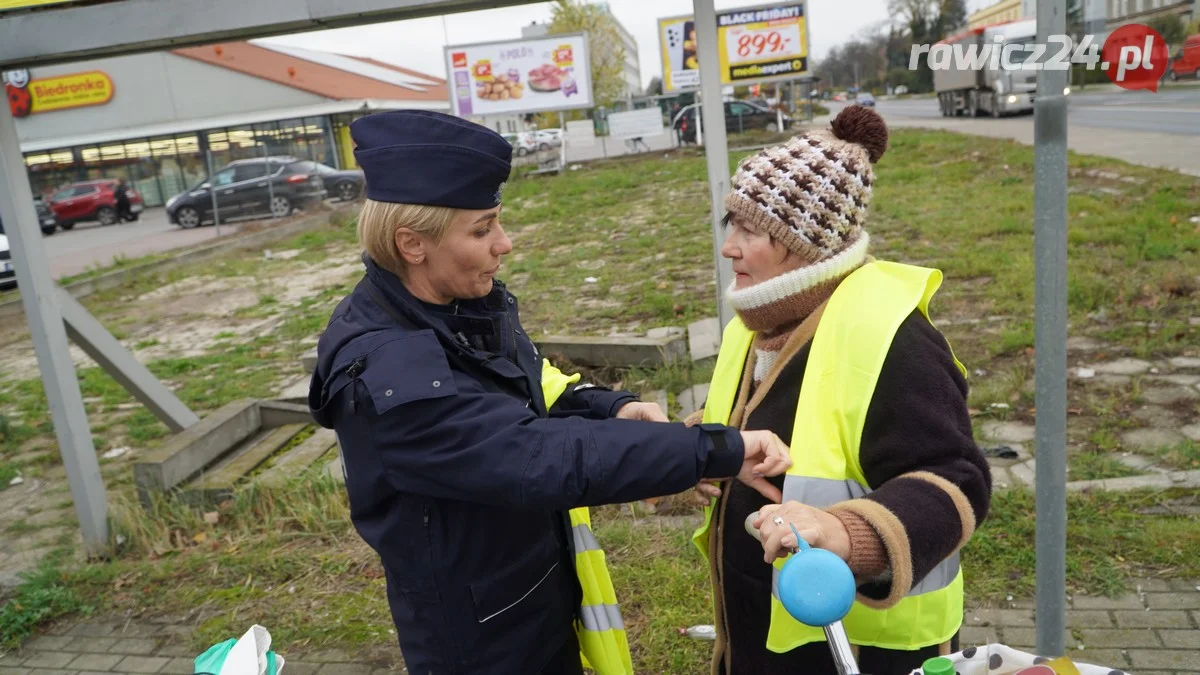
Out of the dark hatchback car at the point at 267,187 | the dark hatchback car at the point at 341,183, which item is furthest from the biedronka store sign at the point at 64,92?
the dark hatchback car at the point at 341,183

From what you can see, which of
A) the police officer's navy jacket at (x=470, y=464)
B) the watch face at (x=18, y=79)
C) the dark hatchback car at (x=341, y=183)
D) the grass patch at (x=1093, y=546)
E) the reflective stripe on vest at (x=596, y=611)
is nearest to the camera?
the police officer's navy jacket at (x=470, y=464)

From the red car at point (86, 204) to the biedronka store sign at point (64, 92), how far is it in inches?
217

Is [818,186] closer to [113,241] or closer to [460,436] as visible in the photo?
[460,436]

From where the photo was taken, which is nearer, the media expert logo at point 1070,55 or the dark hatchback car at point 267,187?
the media expert logo at point 1070,55

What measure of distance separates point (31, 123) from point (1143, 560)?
39.7 metres

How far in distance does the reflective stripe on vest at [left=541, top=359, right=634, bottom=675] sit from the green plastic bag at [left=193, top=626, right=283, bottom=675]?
777 mm

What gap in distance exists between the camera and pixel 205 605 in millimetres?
4223

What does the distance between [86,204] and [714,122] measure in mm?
30575

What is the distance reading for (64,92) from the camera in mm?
33500

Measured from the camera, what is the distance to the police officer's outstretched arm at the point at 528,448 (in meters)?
1.68

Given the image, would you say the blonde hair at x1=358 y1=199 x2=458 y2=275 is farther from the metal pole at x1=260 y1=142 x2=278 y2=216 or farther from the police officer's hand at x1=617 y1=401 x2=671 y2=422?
the metal pole at x1=260 y1=142 x2=278 y2=216

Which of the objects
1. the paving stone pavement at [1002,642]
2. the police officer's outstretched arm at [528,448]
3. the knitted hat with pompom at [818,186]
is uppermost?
the knitted hat with pompom at [818,186]

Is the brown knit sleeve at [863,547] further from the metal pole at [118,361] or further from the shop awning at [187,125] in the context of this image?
the shop awning at [187,125]

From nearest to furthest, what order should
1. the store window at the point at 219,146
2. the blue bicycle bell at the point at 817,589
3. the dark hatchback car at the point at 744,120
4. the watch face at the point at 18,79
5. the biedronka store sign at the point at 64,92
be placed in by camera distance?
the blue bicycle bell at the point at 817,589 < the dark hatchback car at the point at 744,120 < the watch face at the point at 18,79 < the store window at the point at 219,146 < the biedronka store sign at the point at 64,92
